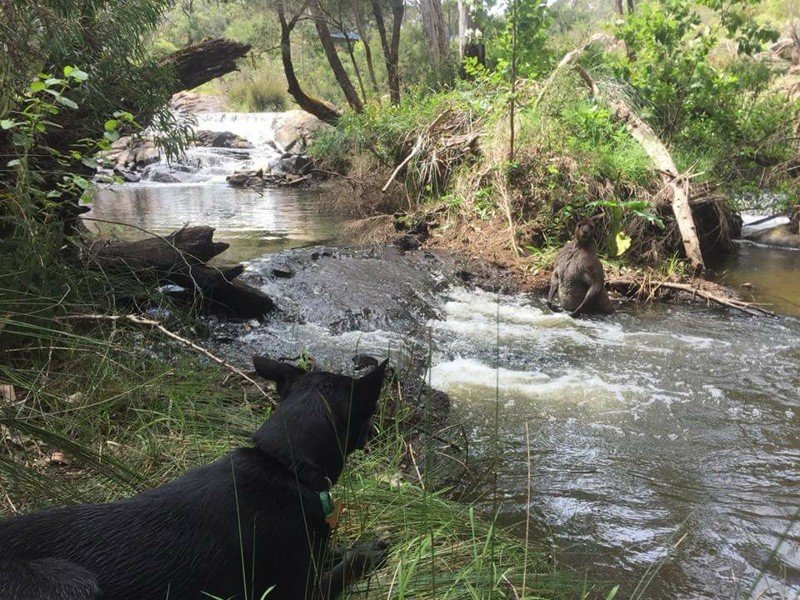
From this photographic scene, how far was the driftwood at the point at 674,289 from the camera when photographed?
22.7ft

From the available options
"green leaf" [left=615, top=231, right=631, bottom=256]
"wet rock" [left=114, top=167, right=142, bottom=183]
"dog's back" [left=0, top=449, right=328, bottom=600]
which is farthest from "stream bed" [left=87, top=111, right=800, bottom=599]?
"wet rock" [left=114, top=167, right=142, bottom=183]

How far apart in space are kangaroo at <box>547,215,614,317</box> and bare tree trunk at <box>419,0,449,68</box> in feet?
37.8

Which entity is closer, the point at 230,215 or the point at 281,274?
the point at 281,274

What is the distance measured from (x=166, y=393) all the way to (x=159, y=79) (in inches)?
133

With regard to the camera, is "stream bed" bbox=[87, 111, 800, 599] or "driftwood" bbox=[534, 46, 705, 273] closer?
"stream bed" bbox=[87, 111, 800, 599]

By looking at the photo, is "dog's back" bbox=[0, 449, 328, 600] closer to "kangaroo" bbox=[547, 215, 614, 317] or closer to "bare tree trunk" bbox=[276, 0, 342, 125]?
"kangaroo" bbox=[547, 215, 614, 317]

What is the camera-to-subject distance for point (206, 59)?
22.0ft

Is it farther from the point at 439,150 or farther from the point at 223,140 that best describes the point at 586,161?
the point at 223,140

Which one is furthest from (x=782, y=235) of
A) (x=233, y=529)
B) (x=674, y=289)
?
(x=233, y=529)

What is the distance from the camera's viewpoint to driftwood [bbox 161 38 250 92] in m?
6.59

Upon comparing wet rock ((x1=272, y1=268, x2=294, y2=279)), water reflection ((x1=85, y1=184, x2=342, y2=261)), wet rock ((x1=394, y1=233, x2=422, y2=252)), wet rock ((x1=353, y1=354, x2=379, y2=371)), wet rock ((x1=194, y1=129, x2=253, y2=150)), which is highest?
wet rock ((x1=194, y1=129, x2=253, y2=150))

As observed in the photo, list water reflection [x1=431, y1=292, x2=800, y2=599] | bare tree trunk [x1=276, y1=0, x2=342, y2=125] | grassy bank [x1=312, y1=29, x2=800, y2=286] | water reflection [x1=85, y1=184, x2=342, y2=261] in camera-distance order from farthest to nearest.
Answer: bare tree trunk [x1=276, y1=0, x2=342, y2=125] < water reflection [x1=85, y1=184, x2=342, y2=261] < grassy bank [x1=312, y1=29, x2=800, y2=286] < water reflection [x1=431, y1=292, x2=800, y2=599]

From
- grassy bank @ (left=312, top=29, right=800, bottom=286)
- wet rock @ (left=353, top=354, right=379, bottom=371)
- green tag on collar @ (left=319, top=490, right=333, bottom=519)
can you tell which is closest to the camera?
green tag on collar @ (left=319, top=490, right=333, bottom=519)

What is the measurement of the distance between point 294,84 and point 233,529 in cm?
1578
